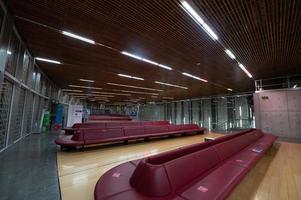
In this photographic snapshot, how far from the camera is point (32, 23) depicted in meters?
3.97

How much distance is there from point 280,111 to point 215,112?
23.7 feet

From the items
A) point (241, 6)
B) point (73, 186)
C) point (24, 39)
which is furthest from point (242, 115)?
point (24, 39)

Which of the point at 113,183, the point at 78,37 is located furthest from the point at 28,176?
the point at 78,37

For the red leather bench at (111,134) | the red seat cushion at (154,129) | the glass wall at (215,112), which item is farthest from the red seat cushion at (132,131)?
the glass wall at (215,112)

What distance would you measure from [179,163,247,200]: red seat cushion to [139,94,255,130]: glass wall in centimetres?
1339

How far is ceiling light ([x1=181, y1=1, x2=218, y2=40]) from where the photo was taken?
3.30 m

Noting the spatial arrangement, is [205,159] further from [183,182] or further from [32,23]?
[32,23]

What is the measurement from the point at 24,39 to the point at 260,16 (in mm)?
6980

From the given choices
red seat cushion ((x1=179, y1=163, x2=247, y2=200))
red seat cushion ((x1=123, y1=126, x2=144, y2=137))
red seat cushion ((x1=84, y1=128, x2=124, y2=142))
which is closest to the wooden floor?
red seat cushion ((x1=179, y1=163, x2=247, y2=200))

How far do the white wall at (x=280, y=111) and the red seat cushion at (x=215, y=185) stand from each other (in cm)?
891

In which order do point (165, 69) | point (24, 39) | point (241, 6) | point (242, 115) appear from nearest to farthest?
point (241, 6) → point (24, 39) → point (165, 69) → point (242, 115)

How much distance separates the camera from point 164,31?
4.25m

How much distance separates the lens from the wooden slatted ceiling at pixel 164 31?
3.33 metres

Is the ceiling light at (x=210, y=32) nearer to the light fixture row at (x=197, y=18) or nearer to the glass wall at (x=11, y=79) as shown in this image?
the light fixture row at (x=197, y=18)
